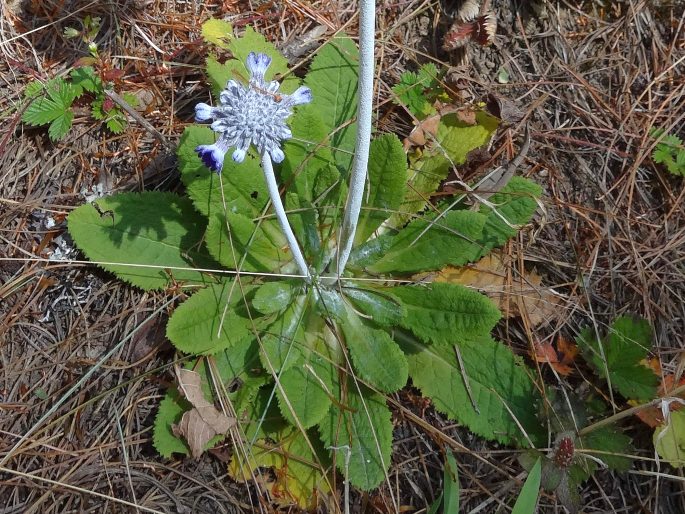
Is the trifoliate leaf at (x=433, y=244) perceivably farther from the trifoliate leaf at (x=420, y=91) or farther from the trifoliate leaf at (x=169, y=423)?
the trifoliate leaf at (x=169, y=423)

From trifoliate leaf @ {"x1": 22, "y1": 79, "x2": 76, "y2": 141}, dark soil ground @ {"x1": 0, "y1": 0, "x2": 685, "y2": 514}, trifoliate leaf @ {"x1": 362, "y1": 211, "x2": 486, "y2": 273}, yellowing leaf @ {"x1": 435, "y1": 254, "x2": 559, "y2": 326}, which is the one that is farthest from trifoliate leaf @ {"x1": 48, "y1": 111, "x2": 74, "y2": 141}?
yellowing leaf @ {"x1": 435, "y1": 254, "x2": 559, "y2": 326}

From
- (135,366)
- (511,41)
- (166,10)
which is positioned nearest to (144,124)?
(166,10)

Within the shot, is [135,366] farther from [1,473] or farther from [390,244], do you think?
[390,244]

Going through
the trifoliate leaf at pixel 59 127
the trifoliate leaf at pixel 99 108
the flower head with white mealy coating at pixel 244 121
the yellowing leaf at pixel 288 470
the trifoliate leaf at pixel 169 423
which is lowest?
the yellowing leaf at pixel 288 470

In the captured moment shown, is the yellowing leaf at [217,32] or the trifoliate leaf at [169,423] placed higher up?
the yellowing leaf at [217,32]

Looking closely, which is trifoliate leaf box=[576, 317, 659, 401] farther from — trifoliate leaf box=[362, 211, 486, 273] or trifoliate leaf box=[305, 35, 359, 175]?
trifoliate leaf box=[305, 35, 359, 175]

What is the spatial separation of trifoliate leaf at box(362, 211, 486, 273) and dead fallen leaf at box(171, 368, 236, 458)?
972mm

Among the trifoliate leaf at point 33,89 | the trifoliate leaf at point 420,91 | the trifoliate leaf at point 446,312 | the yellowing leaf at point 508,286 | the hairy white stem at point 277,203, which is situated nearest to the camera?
the hairy white stem at point 277,203

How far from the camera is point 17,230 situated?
9.65ft

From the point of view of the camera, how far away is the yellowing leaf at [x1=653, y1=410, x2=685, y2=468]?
2661 millimetres

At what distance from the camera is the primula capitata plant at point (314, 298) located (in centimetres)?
258

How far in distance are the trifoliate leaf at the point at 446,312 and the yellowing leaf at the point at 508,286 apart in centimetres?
31

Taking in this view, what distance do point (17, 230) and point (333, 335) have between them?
65.2 inches

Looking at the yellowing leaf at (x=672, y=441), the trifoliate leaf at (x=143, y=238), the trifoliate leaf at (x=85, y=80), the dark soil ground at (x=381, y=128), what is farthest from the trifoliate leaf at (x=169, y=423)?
the yellowing leaf at (x=672, y=441)
